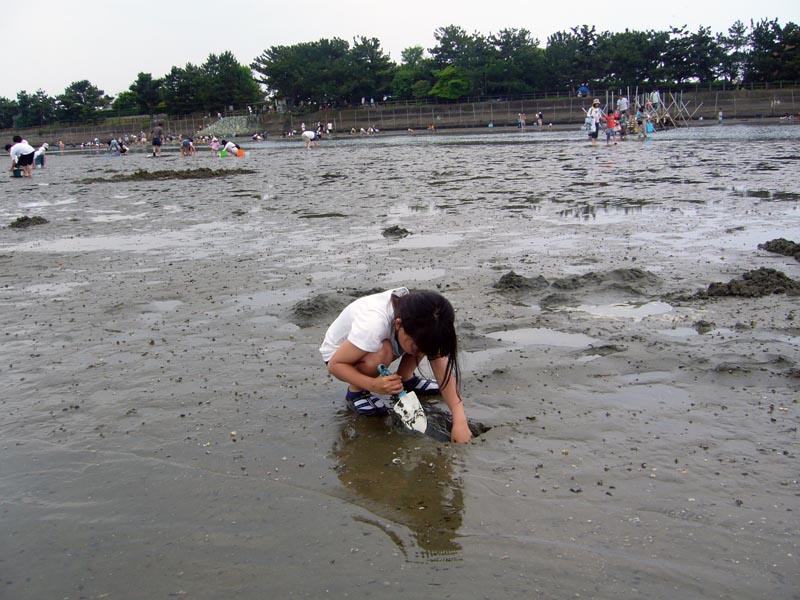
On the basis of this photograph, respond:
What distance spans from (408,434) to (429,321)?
2.48 ft

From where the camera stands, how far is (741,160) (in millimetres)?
18297

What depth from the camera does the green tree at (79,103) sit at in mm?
110312

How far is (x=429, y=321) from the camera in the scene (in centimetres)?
346

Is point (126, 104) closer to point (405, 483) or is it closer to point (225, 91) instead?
point (225, 91)

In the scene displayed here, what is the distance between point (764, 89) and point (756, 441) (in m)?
69.8

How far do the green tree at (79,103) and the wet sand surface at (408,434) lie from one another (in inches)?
4495

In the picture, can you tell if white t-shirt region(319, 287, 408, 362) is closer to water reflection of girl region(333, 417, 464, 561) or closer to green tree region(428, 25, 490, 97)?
water reflection of girl region(333, 417, 464, 561)

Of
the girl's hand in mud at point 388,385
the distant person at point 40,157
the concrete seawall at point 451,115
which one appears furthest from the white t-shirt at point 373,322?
the concrete seawall at point 451,115

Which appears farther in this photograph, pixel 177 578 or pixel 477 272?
pixel 477 272

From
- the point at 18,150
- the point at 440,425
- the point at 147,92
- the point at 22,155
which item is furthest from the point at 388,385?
the point at 147,92

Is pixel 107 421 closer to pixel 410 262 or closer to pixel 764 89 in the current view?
pixel 410 262

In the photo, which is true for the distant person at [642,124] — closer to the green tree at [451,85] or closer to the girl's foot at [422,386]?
the girl's foot at [422,386]

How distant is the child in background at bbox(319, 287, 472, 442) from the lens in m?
3.49

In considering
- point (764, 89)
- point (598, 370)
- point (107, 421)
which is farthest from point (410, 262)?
point (764, 89)
